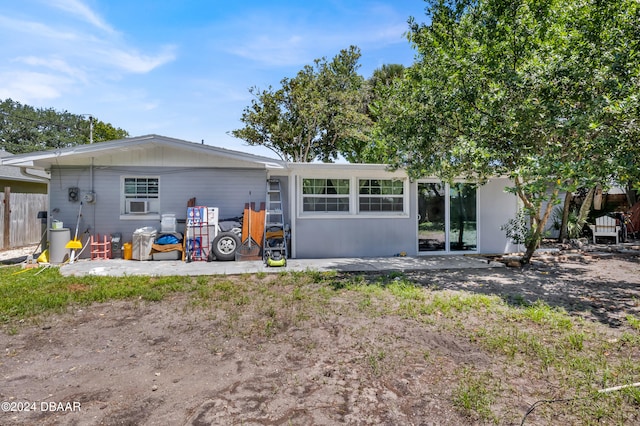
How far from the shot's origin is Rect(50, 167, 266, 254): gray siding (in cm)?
859

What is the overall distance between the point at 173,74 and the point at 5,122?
38160 millimetres

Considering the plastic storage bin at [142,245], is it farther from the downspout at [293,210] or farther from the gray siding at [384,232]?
the gray siding at [384,232]

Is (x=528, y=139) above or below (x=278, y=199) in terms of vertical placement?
above

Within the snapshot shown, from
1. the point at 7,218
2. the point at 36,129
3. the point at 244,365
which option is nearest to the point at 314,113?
the point at 7,218

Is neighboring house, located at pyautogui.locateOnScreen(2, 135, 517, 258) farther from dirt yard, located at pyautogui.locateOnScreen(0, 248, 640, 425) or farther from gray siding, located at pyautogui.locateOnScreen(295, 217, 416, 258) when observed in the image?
dirt yard, located at pyautogui.locateOnScreen(0, 248, 640, 425)

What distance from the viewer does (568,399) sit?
8.26 feet

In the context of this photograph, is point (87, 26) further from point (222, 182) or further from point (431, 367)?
point (431, 367)

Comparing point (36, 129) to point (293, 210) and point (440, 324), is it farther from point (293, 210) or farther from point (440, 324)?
point (440, 324)

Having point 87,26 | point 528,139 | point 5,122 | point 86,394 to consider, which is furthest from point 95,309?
point 5,122

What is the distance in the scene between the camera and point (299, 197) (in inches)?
344

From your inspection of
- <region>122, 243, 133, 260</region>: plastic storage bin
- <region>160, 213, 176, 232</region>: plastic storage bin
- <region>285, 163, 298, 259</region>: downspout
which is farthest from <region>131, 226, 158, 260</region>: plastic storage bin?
<region>285, 163, 298, 259</region>: downspout

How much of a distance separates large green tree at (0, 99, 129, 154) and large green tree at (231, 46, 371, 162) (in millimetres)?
20456

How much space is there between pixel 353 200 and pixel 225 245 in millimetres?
3514

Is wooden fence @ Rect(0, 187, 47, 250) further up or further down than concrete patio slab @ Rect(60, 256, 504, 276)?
further up
